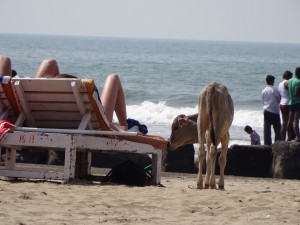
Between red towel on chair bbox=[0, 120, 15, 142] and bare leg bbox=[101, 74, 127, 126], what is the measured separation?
1338 mm

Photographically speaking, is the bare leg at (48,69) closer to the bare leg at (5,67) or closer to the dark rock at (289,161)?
the bare leg at (5,67)

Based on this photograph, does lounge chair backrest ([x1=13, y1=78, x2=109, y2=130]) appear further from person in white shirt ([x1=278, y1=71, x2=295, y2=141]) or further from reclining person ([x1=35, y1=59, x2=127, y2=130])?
person in white shirt ([x1=278, y1=71, x2=295, y2=141])

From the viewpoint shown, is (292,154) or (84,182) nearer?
(84,182)

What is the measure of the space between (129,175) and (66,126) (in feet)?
3.26

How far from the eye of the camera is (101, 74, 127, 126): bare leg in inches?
439

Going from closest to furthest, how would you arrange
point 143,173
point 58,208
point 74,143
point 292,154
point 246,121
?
point 58,208 < point 74,143 < point 143,173 < point 292,154 < point 246,121

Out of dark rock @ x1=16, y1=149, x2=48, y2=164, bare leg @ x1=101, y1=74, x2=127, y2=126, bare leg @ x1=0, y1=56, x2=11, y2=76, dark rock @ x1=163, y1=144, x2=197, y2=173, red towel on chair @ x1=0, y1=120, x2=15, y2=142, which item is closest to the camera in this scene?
red towel on chair @ x1=0, y1=120, x2=15, y2=142

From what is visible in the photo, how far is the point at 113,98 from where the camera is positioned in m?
11.2

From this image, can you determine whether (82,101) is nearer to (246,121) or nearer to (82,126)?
(82,126)

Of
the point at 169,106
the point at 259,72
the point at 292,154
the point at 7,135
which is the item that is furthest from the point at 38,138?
the point at 259,72

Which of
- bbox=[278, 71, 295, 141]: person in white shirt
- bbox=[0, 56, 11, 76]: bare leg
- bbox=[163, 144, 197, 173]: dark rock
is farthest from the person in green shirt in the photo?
bbox=[0, 56, 11, 76]: bare leg

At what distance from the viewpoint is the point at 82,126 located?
34.2ft

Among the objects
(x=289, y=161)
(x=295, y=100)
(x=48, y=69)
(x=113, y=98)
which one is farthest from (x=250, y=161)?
(x=48, y=69)

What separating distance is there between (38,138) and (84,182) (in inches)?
34.2
